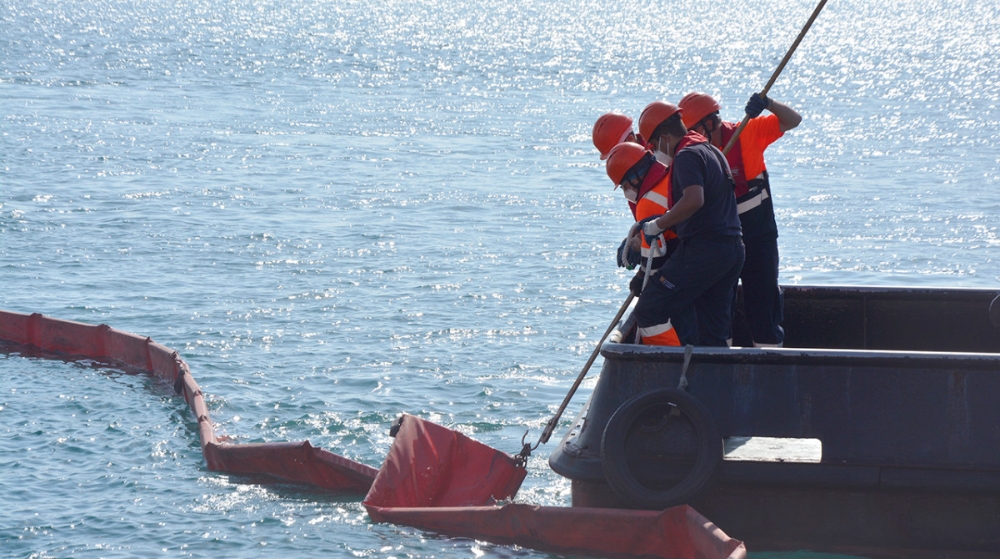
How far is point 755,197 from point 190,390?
452cm

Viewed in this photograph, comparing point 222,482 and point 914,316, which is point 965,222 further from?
point 222,482

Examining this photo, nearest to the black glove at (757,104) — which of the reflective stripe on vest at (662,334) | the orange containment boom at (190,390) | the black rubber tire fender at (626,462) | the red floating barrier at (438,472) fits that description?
the reflective stripe on vest at (662,334)

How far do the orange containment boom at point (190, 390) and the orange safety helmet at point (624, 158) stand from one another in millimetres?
2403

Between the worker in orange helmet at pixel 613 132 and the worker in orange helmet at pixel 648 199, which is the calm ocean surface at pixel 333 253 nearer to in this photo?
the worker in orange helmet at pixel 648 199

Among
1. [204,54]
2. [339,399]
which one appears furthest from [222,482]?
[204,54]

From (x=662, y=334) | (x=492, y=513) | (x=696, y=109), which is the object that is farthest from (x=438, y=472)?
(x=696, y=109)

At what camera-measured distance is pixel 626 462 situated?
5391mm

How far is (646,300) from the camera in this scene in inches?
228

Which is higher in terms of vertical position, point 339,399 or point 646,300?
point 646,300

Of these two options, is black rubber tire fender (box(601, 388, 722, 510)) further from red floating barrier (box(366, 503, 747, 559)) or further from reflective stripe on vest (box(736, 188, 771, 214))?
reflective stripe on vest (box(736, 188, 771, 214))

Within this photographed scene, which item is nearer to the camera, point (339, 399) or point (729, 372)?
point (729, 372)

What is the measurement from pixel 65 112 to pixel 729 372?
2833 cm

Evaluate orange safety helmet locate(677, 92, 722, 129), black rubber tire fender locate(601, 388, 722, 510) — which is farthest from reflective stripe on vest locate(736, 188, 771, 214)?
black rubber tire fender locate(601, 388, 722, 510)

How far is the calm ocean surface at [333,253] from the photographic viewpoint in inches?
286
